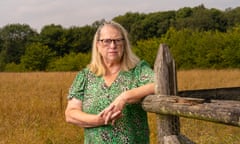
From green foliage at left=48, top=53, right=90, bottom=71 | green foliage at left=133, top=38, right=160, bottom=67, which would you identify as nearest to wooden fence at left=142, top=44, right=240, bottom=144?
green foliage at left=133, top=38, right=160, bottom=67

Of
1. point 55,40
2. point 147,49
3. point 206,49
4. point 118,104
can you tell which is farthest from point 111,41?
point 55,40

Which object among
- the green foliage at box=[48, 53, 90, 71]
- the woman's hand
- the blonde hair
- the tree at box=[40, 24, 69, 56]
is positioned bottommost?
the green foliage at box=[48, 53, 90, 71]

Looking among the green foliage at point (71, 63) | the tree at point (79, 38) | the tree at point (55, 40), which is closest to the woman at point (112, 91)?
the green foliage at point (71, 63)

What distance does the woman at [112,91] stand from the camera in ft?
9.04

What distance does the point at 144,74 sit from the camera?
2.78m

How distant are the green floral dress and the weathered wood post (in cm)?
16

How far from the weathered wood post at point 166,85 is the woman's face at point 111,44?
32cm

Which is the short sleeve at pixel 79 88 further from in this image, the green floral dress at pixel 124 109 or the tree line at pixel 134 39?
the tree line at pixel 134 39

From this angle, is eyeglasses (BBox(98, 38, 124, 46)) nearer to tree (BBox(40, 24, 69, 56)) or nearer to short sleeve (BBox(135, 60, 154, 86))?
short sleeve (BBox(135, 60, 154, 86))

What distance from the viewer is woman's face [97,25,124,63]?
282cm

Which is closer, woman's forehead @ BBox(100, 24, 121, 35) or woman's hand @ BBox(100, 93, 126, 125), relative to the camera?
woman's hand @ BBox(100, 93, 126, 125)

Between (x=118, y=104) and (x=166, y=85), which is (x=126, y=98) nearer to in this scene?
(x=118, y=104)

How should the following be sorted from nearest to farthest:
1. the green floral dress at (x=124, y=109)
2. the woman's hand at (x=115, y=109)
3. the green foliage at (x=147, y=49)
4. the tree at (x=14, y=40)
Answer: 1. the woman's hand at (x=115, y=109)
2. the green floral dress at (x=124, y=109)
3. the green foliage at (x=147, y=49)
4. the tree at (x=14, y=40)

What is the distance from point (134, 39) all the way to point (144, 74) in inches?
2510
